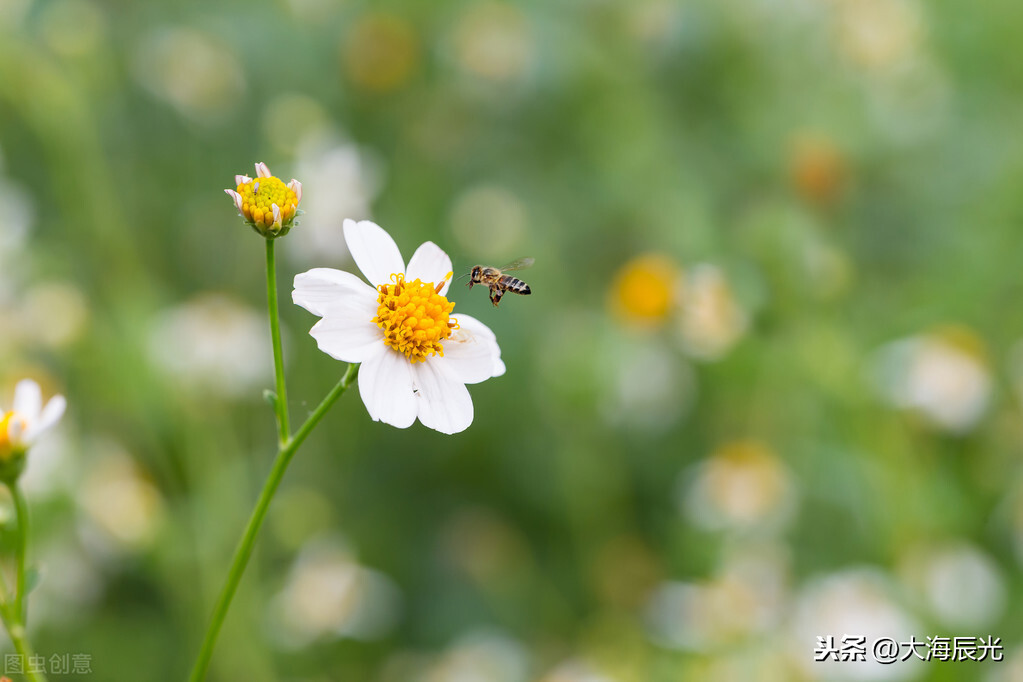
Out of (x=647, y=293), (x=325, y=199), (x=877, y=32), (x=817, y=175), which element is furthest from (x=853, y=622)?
(x=877, y=32)

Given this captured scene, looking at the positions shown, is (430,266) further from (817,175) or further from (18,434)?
(817,175)

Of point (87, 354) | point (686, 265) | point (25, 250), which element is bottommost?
point (87, 354)

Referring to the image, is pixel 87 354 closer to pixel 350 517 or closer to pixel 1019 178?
pixel 350 517

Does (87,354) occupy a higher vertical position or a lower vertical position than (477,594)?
higher

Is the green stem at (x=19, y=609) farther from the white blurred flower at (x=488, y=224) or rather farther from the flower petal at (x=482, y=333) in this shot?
the white blurred flower at (x=488, y=224)

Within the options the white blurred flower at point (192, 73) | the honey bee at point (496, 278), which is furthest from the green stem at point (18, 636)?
the white blurred flower at point (192, 73)

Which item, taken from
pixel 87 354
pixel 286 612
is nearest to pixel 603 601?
pixel 286 612

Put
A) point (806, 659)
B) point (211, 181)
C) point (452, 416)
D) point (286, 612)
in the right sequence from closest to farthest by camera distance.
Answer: point (452, 416) → point (806, 659) → point (286, 612) → point (211, 181)
